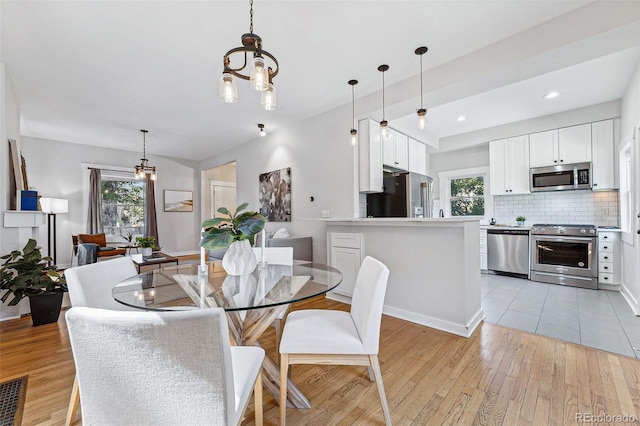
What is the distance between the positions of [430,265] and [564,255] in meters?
2.93

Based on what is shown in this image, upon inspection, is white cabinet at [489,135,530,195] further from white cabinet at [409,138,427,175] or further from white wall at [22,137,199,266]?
white wall at [22,137,199,266]

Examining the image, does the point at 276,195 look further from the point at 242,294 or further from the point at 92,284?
the point at 242,294

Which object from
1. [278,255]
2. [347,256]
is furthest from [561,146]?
[278,255]

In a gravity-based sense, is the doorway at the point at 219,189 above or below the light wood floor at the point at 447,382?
above

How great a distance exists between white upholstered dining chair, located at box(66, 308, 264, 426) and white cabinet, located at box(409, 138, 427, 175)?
4438 mm

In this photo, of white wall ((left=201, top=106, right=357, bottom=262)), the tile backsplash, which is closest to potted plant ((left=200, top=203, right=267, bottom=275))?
white wall ((left=201, top=106, right=357, bottom=262))

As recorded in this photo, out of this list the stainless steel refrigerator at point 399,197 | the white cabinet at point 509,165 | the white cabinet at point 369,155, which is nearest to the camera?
the white cabinet at point 369,155

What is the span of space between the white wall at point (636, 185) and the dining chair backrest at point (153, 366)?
3.97 metres

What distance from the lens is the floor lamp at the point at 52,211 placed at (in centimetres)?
480

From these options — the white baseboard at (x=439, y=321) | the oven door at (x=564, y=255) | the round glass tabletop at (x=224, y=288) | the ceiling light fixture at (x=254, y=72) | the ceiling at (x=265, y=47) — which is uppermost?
the ceiling at (x=265, y=47)

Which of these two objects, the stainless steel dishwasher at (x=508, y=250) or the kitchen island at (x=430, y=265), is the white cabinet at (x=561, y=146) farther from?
the kitchen island at (x=430, y=265)

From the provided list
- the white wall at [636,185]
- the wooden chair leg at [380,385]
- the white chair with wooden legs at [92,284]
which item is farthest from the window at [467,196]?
the white chair with wooden legs at [92,284]

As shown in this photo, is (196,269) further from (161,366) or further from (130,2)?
(130,2)

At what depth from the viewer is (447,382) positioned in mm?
1731
